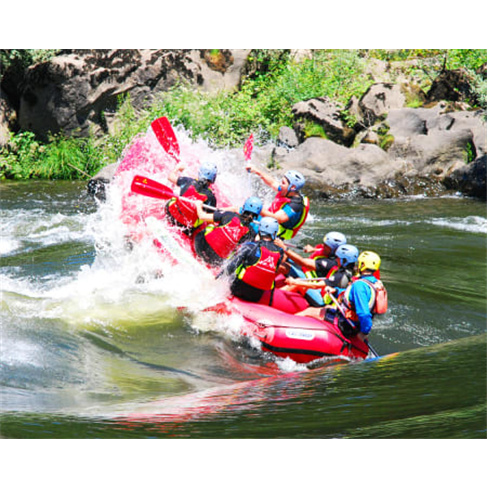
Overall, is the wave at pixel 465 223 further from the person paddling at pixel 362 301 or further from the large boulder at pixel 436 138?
the person paddling at pixel 362 301

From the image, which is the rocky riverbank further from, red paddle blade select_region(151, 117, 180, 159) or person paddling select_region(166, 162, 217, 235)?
person paddling select_region(166, 162, 217, 235)

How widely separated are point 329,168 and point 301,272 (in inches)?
313

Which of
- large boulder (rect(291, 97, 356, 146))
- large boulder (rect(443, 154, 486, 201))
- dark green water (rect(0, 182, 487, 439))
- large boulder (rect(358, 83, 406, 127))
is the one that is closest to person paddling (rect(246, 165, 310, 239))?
dark green water (rect(0, 182, 487, 439))

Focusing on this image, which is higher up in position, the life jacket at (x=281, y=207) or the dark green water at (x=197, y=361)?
the life jacket at (x=281, y=207)

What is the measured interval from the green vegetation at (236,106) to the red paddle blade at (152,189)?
7395 mm

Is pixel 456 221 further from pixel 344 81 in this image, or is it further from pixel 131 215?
pixel 344 81

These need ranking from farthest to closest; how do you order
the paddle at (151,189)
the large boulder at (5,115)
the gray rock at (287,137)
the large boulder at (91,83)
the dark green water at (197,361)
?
the large boulder at (5,115) → the large boulder at (91,83) → the gray rock at (287,137) → the paddle at (151,189) → the dark green water at (197,361)

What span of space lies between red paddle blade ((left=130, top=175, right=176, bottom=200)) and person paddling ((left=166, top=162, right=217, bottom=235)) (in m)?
0.09

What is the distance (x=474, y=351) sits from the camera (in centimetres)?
523

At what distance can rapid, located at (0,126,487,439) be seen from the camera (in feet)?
12.3

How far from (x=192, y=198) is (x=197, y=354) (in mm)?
2075

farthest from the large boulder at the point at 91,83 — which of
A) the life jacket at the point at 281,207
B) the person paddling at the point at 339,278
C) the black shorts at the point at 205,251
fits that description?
the person paddling at the point at 339,278

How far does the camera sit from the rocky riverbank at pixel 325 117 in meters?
13.8

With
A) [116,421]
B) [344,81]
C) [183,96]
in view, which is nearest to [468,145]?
[344,81]
